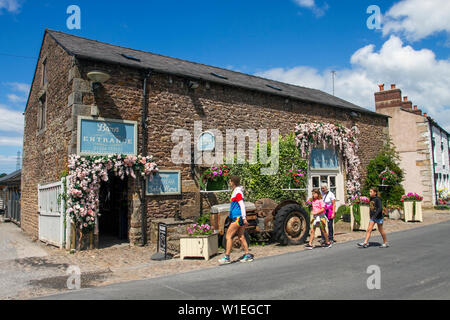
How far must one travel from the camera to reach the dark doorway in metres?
10.1

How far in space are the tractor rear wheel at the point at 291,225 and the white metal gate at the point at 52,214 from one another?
18.0ft

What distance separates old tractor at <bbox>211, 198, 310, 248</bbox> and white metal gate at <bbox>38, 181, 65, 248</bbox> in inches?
157

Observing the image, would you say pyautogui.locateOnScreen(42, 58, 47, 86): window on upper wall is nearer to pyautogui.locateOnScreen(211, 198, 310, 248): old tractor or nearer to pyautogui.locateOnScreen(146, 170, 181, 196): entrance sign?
pyautogui.locateOnScreen(146, 170, 181, 196): entrance sign

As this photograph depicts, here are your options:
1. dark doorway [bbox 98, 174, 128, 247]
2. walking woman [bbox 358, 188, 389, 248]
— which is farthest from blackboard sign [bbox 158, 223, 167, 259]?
walking woman [bbox 358, 188, 389, 248]

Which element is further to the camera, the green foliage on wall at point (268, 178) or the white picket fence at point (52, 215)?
the green foliage on wall at point (268, 178)

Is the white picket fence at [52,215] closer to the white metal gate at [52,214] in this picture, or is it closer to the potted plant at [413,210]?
the white metal gate at [52,214]

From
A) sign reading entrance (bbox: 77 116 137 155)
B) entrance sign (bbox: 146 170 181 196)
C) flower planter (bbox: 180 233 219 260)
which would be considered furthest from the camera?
entrance sign (bbox: 146 170 181 196)

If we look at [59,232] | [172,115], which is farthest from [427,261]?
[59,232]

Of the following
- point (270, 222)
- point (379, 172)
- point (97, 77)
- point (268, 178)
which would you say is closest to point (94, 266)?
point (270, 222)

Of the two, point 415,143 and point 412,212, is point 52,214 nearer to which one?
point 412,212

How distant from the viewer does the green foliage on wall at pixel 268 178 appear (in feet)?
36.1

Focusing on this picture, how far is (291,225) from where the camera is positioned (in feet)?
27.9

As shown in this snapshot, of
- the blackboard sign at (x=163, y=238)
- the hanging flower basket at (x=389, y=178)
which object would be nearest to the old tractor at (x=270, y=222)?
the blackboard sign at (x=163, y=238)
